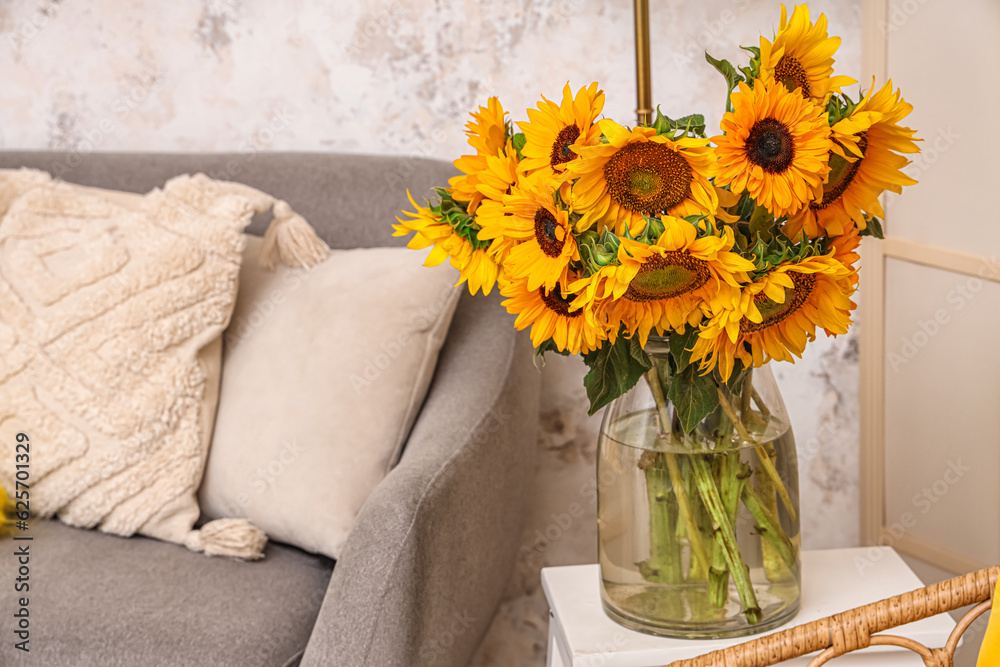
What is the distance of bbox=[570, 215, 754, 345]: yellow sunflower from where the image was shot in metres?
0.56

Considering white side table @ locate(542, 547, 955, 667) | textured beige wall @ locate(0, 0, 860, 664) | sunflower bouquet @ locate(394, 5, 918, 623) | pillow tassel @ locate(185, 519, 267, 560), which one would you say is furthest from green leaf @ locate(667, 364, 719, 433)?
textured beige wall @ locate(0, 0, 860, 664)

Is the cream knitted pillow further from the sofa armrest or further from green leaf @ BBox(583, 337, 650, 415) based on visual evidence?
green leaf @ BBox(583, 337, 650, 415)

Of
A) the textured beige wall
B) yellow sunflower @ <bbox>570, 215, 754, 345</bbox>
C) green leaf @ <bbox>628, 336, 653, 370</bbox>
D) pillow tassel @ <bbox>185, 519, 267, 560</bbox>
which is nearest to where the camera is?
yellow sunflower @ <bbox>570, 215, 754, 345</bbox>

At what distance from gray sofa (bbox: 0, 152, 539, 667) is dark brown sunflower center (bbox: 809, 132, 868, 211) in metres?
0.50

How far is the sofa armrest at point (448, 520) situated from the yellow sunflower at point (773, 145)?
0.48m

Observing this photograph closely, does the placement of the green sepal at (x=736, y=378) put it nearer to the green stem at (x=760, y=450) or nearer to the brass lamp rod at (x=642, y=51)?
the green stem at (x=760, y=450)

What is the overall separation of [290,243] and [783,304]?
0.78m

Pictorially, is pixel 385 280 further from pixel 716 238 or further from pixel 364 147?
pixel 716 238

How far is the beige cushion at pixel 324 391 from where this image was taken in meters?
1.06

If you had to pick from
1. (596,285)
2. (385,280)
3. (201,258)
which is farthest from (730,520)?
(201,258)

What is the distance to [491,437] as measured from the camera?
108 centimetres

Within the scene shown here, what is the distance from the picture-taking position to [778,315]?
0.63 meters

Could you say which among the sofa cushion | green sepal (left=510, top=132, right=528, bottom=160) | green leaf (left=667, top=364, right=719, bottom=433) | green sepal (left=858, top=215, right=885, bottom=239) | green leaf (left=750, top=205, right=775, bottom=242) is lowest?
the sofa cushion

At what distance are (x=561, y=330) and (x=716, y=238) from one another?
0.48 ft
